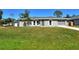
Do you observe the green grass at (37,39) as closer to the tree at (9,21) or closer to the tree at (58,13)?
the tree at (9,21)

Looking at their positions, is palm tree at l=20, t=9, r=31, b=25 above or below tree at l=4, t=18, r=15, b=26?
above

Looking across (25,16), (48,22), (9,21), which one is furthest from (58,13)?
(9,21)

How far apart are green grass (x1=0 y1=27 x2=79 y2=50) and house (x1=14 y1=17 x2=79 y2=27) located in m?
0.07

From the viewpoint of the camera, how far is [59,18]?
4.89 meters

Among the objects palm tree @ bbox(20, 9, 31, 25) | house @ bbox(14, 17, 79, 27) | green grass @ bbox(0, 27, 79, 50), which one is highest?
palm tree @ bbox(20, 9, 31, 25)

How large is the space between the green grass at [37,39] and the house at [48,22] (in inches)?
2.7

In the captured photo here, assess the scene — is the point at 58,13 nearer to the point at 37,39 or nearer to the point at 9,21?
the point at 37,39

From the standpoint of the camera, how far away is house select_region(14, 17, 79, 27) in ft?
15.9

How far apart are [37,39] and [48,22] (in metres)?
0.32

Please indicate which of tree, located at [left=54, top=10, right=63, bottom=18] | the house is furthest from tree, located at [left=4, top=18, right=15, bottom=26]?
tree, located at [left=54, top=10, right=63, bottom=18]

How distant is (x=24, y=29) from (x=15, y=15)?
26cm

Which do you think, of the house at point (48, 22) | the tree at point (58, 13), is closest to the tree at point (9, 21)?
the house at point (48, 22)

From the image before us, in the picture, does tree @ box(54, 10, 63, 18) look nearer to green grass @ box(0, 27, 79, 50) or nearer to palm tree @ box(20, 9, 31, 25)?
green grass @ box(0, 27, 79, 50)

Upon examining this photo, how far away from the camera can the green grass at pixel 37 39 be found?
4.80m
